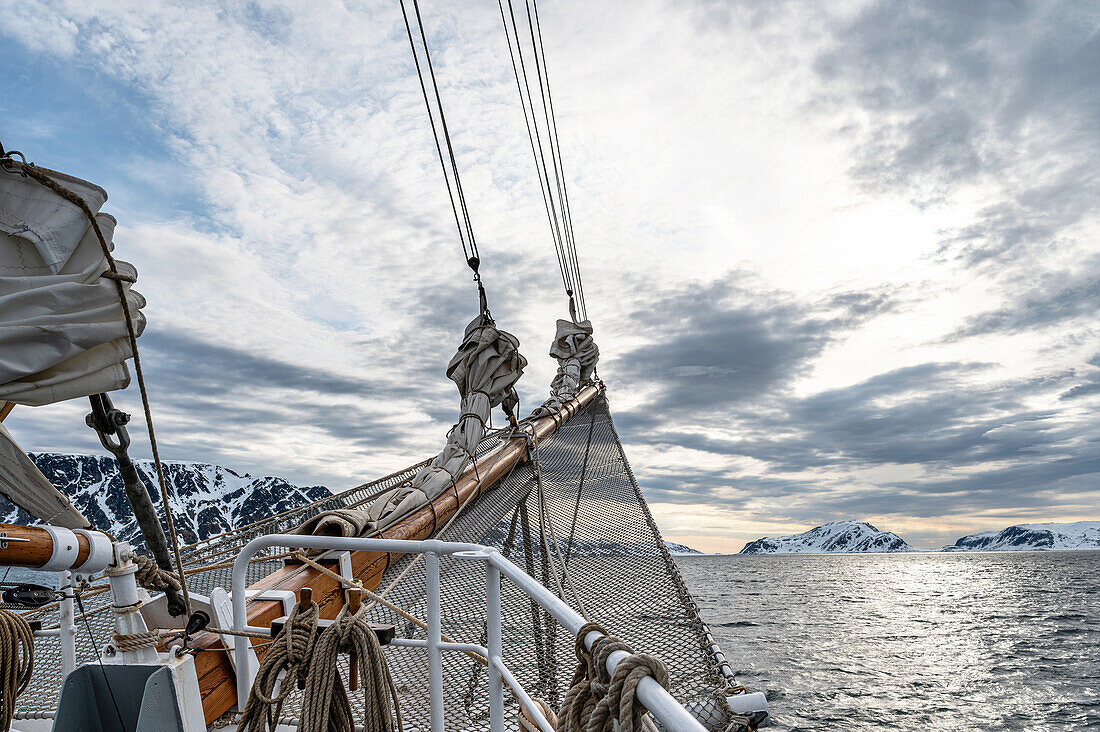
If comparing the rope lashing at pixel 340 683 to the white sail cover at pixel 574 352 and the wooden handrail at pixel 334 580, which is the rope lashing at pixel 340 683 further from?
the white sail cover at pixel 574 352

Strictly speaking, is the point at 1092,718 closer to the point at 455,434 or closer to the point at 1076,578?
the point at 455,434

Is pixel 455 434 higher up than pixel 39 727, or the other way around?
pixel 455 434

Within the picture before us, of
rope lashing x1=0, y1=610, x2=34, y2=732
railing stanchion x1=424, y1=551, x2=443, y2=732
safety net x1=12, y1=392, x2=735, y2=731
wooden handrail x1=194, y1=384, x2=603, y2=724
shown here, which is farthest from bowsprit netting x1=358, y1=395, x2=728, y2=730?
rope lashing x1=0, y1=610, x2=34, y2=732

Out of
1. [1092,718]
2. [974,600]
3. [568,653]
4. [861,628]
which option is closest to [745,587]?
[974,600]

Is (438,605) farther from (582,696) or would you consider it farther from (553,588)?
(553,588)

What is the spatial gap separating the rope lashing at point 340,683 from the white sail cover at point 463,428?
1.86 m

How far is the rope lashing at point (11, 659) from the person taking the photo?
2.63 meters

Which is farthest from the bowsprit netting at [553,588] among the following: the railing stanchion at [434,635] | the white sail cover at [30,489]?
the white sail cover at [30,489]

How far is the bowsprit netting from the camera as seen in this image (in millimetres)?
3645

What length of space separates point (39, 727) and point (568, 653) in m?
2.99

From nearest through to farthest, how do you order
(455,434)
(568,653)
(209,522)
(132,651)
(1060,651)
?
(132,651)
(568,653)
(455,434)
(1060,651)
(209,522)

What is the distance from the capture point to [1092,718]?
11266 mm

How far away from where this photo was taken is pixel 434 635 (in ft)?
7.23

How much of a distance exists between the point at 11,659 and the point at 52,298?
1.74 m
